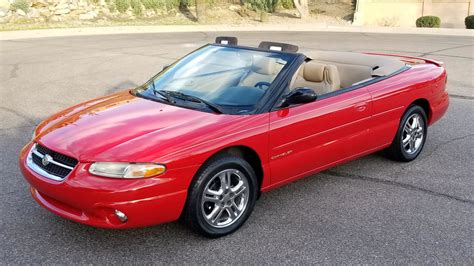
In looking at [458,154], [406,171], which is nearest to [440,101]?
[458,154]

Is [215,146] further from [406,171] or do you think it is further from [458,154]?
[458,154]

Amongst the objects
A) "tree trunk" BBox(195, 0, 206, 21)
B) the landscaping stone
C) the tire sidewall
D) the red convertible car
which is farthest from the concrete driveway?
"tree trunk" BBox(195, 0, 206, 21)

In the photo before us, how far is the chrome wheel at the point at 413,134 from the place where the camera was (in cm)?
530

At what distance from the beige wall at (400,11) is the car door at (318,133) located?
2691cm

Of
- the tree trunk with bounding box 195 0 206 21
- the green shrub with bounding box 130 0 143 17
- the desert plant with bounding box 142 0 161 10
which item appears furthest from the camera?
the desert plant with bounding box 142 0 161 10

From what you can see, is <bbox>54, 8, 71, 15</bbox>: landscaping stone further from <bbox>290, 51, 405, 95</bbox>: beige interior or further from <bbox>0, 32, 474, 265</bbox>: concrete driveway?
<bbox>290, 51, 405, 95</bbox>: beige interior

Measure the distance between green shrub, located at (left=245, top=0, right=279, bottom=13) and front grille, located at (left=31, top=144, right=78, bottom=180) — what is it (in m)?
27.5

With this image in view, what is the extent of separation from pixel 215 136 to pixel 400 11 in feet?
98.3

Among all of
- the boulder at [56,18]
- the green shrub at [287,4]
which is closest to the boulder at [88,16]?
the boulder at [56,18]

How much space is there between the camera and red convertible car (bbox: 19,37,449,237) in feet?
10.8

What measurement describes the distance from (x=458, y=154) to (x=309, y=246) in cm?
293

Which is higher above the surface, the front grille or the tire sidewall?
the front grille

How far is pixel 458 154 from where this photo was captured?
559cm

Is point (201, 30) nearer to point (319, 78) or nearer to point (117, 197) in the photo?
point (319, 78)
